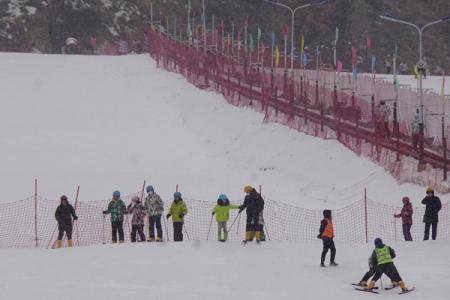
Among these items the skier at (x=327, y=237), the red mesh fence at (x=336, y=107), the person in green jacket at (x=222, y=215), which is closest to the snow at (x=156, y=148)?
the red mesh fence at (x=336, y=107)

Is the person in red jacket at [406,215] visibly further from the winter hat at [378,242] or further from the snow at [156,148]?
the winter hat at [378,242]

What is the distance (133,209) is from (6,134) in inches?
625

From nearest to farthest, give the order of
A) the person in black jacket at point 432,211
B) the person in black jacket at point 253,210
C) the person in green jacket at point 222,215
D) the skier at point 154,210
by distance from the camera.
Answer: the person in black jacket at point 253,210
the person in green jacket at point 222,215
the person in black jacket at point 432,211
the skier at point 154,210

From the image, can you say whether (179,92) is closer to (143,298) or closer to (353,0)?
(143,298)

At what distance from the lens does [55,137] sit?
38312 millimetres

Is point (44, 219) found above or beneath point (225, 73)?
beneath

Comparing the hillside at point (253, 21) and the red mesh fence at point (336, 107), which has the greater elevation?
the hillside at point (253, 21)

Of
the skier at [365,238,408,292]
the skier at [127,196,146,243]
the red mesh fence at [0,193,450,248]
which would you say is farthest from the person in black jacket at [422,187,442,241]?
the skier at [127,196,146,243]

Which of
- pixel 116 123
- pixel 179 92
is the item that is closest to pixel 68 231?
pixel 116 123

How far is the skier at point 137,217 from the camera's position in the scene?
935 inches

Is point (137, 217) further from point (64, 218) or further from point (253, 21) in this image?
point (253, 21)

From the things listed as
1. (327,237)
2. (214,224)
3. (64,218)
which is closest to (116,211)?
(64,218)

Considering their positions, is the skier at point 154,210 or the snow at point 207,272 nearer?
the snow at point 207,272

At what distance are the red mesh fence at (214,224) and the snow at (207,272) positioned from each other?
1.72 m
